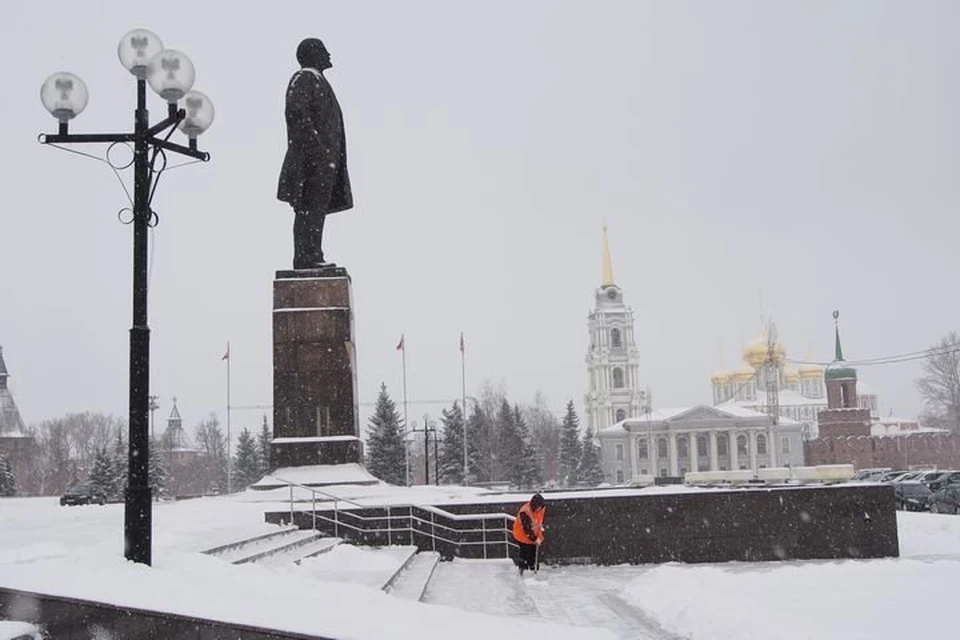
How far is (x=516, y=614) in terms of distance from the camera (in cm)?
1080

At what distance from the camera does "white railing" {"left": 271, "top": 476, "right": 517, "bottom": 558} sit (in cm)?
1535

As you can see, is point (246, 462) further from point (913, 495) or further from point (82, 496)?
point (913, 495)

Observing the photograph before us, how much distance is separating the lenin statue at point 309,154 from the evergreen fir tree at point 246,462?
4857 cm

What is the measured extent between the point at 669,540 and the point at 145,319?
10.5 m

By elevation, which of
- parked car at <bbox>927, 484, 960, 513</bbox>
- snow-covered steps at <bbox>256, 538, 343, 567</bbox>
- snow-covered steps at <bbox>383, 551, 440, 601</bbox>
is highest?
snow-covered steps at <bbox>256, 538, 343, 567</bbox>

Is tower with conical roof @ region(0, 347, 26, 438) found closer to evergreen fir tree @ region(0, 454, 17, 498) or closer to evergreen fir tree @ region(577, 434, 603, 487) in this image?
evergreen fir tree @ region(0, 454, 17, 498)

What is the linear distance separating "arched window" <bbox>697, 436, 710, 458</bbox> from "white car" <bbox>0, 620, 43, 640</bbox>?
3961 inches

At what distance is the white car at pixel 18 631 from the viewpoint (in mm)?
6332

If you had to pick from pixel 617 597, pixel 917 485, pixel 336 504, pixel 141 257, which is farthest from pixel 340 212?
pixel 917 485

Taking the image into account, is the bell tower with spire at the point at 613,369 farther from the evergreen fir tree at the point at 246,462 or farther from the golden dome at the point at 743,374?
the evergreen fir tree at the point at 246,462

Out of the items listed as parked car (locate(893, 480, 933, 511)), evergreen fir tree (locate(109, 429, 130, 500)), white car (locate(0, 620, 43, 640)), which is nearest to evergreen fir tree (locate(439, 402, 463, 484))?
evergreen fir tree (locate(109, 429, 130, 500))

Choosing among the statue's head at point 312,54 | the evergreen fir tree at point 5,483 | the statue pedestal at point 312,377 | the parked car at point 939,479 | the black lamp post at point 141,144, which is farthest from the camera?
the evergreen fir tree at point 5,483

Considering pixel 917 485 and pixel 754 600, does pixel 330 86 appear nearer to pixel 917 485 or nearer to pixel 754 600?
pixel 754 600

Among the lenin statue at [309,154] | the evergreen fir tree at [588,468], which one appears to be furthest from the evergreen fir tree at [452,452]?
the lenin statue at [309,154]
